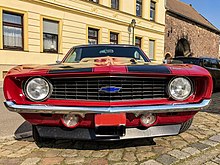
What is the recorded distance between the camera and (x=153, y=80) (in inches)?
85.8

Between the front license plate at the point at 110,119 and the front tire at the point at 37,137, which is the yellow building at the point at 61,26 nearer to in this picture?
the front tire at the point at 37,137

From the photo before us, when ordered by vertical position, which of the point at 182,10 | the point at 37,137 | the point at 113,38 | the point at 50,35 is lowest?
the point at 37,137

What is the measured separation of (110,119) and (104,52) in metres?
1.90

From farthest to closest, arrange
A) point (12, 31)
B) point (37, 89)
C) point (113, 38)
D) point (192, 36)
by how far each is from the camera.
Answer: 1. point (192, 36)
2. point (113, 38)
3. point (12, 31)
4. point (37, 89)

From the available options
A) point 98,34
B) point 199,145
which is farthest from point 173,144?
point 98,34

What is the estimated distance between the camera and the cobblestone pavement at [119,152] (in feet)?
7.59

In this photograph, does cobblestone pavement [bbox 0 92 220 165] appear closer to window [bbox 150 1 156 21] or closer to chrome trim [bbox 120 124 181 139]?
chrome trim [bbox 120 124 181 139]

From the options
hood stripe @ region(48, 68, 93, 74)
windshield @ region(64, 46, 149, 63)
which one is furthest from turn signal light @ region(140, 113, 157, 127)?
windshield @ region(64, 46, 149, 63)

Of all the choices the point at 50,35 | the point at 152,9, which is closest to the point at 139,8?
the point at 152,9

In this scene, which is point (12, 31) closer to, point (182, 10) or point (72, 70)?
point (72, 70)

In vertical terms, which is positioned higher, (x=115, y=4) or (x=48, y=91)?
(x=115, y=4)

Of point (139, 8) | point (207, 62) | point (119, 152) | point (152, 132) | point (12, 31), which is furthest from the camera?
point (139, 8)

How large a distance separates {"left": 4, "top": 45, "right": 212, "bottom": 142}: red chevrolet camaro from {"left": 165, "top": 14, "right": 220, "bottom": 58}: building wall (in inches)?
767

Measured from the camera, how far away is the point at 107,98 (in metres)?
2.08
